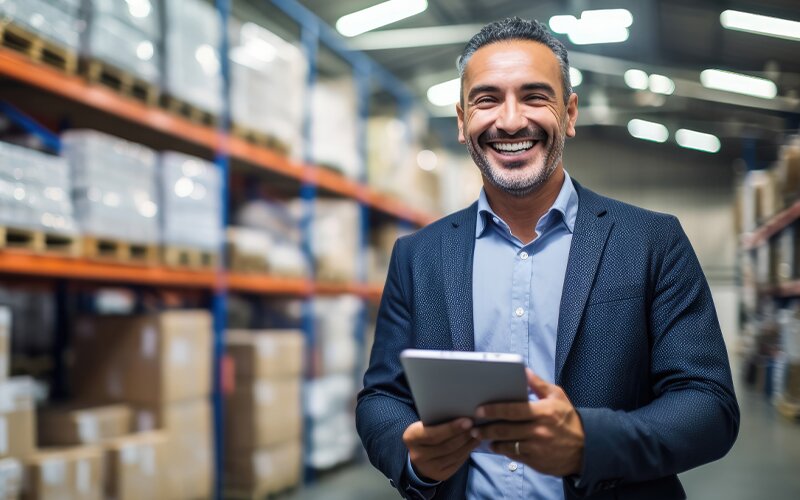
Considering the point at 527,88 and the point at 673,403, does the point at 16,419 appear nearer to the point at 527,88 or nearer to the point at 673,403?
the point at 527,88

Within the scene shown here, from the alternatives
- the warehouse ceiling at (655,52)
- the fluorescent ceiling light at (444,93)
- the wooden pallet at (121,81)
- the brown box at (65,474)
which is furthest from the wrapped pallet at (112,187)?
the fluorescent ceiling light at (444,93)

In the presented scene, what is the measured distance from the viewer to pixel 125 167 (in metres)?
3.99

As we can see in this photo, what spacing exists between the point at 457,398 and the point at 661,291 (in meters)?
0.63

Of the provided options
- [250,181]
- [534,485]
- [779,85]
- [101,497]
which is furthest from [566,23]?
[534,485]

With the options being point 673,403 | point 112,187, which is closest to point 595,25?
point 112,187

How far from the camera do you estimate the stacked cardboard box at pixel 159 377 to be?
420 centimetres

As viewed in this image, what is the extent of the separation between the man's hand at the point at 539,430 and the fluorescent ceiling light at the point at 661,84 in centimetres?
1327

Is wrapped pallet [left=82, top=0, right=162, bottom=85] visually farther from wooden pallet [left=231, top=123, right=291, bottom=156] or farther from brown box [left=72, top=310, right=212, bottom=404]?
brown box [left=72, top=310, right=212, bottom=404]

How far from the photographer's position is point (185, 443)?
14.3ft

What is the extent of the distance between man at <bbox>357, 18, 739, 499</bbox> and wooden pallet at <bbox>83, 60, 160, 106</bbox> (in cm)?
255

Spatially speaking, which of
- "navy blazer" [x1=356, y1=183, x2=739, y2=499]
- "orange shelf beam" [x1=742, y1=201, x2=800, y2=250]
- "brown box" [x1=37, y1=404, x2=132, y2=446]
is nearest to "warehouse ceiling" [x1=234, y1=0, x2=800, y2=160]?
"orange shelf beam" [x1=742, y1=201, x2=800, y2=250]

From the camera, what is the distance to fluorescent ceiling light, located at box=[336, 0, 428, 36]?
10109 millimetres

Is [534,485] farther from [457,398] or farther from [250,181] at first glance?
[250,181]

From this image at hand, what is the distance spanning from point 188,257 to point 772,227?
7.50m
